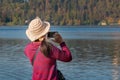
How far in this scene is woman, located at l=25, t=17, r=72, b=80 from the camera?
17.7 ft

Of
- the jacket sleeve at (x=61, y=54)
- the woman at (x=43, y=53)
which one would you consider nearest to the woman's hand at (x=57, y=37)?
the woman at (x=43, y=53)

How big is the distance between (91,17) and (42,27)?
621 ft

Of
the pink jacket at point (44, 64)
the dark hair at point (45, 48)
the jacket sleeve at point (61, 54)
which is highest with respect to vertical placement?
A: the dark hair at point (45, 48)

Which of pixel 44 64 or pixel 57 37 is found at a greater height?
pixel 57 37

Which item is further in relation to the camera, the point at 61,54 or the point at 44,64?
the point at 44,64

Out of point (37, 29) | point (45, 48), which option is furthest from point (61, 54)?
point (37, 29)

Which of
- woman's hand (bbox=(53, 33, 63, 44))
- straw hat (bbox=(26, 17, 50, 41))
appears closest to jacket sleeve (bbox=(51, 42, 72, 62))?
woman's hand (bbox=(53, 33, 63, 44))

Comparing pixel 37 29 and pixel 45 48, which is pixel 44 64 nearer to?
pixel 45 48

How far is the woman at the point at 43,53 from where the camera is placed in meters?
5.40

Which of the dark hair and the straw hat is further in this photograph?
the straw hat

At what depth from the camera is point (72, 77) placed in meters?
Result: 21.9

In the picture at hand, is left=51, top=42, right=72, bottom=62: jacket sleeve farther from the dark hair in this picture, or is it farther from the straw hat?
the straw hat

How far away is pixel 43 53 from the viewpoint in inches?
213

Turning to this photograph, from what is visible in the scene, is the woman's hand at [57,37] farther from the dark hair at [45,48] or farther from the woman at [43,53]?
the dark hair at [45,48]
